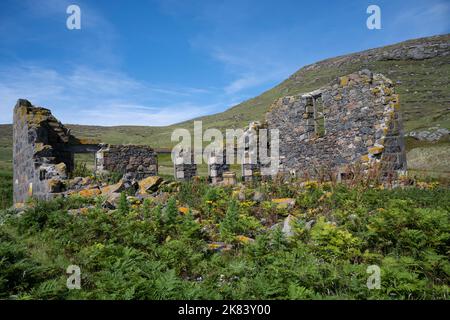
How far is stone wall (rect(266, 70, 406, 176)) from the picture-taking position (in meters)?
12.2

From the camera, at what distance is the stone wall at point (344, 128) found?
1225cm

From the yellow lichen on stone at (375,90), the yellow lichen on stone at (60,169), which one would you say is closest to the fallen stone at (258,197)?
the yellow lichen on stone at (375,90)

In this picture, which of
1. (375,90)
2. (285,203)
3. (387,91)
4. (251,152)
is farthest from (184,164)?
(387,91)

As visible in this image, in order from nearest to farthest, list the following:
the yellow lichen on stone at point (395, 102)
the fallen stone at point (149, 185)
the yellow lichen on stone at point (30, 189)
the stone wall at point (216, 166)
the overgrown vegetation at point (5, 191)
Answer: the fallen stone at point (149, 185) < the yellow lichen on stone at point (395, 102) < the yellow lichen on stone at point (30, 189) < the stone wall at point (216, 166) < the overgrown vegetation at point (5, 191)

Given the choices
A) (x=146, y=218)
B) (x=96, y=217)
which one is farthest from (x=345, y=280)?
(x=96, y=217)

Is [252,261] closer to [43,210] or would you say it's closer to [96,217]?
[96,217]

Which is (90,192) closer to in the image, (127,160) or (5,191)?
(127,160)

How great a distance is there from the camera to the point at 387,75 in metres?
99.2

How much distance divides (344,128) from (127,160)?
10223mm

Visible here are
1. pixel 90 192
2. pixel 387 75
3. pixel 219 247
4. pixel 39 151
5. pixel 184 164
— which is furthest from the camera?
pixel 387 75

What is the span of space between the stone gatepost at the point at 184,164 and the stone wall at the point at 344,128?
14.7ft

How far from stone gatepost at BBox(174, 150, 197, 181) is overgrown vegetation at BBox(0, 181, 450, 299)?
7.53 metres

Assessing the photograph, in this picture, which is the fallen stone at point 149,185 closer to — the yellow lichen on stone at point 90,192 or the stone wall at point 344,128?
the yellow lichen on stone at point 90,192

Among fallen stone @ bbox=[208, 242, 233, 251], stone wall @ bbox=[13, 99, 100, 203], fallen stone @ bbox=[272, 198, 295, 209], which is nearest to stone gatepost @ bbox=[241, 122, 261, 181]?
fallen stone @ bbox=[272, 198, 295, 209]
